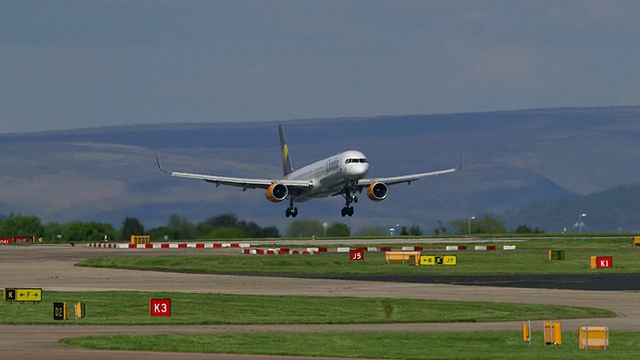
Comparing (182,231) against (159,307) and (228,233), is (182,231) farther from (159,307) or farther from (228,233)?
(159,307)

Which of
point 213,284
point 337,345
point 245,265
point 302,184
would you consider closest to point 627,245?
point 302,184

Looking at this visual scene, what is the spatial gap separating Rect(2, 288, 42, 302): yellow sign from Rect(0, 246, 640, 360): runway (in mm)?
8886

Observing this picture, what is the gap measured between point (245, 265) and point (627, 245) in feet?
121

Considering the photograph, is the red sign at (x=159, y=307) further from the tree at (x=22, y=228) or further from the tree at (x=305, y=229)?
the tree at (x=22, y=228)

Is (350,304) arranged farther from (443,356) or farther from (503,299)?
(443,356)

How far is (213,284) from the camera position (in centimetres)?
7275

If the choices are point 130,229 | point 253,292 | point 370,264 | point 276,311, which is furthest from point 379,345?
point 130,229

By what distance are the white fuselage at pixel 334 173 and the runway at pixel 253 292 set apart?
90.8 feet

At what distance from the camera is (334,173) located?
120000 mm

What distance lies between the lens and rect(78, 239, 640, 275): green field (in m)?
84.5

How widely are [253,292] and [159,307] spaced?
12.3 meters

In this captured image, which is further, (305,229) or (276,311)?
(305,229)

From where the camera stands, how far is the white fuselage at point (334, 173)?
117 m

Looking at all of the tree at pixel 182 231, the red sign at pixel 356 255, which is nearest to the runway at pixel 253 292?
the red sign at pixel 356 255
